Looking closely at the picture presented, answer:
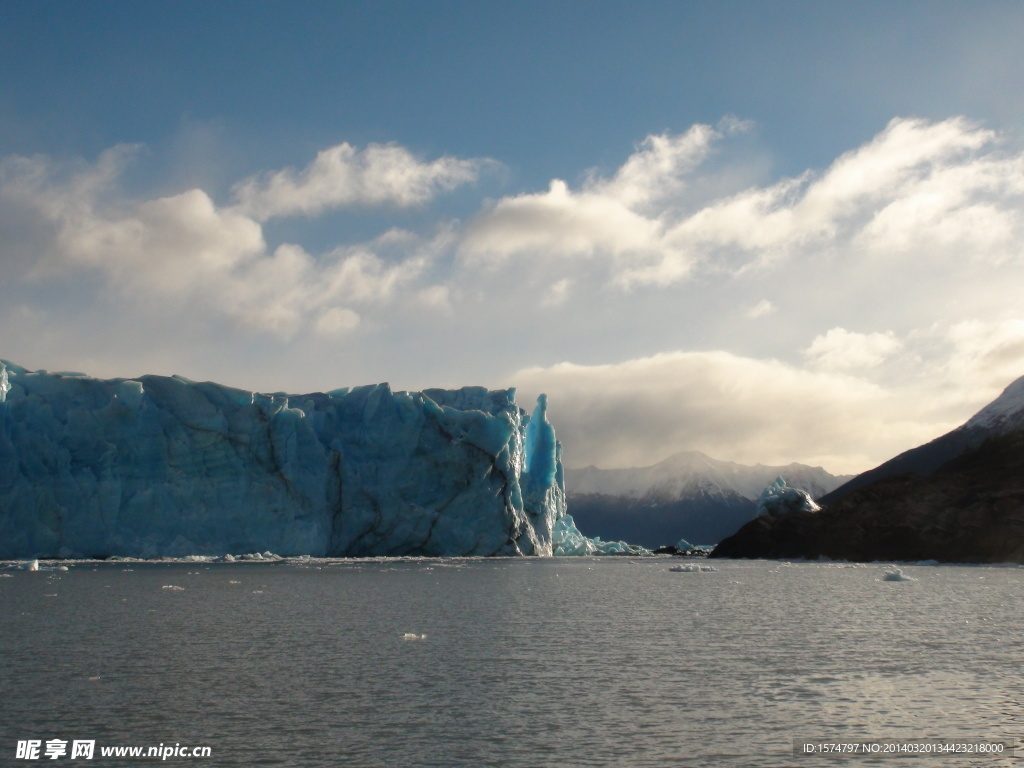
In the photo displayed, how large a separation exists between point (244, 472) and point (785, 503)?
45.5 meters

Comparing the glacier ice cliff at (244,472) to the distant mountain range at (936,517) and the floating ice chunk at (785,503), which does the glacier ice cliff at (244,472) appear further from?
the floating ice chunk at (785,503)

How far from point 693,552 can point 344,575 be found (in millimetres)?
56589

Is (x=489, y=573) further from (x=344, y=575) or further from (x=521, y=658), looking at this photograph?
(x=521, y=658)

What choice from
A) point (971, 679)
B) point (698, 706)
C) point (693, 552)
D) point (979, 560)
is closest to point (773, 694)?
point (698, 706)

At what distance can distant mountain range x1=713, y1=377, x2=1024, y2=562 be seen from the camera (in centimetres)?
5447

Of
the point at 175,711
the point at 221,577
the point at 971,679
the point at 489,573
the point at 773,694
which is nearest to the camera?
the point at 175,711

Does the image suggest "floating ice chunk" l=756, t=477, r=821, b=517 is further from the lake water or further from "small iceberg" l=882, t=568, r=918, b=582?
the lake water

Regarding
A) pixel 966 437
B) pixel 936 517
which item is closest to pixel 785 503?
pixel 936 517

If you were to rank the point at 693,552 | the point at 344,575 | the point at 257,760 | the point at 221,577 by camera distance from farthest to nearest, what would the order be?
the point at 693,552 < the point at 344,575 < the point at 221,577 < the point at 257,760

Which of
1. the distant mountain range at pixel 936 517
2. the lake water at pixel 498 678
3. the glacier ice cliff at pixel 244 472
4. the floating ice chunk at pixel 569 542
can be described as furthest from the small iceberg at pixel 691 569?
the lake water at pixel 498 678

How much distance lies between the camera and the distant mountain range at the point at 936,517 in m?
54.5

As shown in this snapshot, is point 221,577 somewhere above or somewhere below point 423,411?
below

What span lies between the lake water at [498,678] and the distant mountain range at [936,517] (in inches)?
1359

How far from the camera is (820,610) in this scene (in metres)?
22.3
